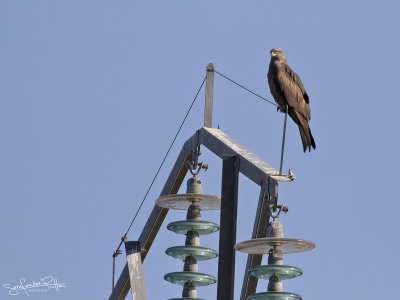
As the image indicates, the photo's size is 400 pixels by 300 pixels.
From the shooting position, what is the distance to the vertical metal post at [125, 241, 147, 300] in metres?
7.27

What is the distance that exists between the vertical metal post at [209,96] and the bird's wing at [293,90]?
9.43ft

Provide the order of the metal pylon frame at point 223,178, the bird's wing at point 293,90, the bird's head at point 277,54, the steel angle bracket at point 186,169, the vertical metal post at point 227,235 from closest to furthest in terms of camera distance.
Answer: the vertical metal post at point 227,235, the metal pylon frame at point 223,178, the steel angle bracket at point 186,169, the bird's wing at point 293,90, the bird's head at point 277,54

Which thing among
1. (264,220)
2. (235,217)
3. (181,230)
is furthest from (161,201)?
(235,217)

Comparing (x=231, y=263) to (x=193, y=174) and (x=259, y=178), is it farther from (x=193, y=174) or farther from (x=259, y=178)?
(x=193, y=174)

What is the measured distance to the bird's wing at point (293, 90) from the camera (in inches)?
424

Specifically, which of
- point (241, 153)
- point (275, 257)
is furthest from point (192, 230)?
point (275, 257)

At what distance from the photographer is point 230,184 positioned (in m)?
6.34

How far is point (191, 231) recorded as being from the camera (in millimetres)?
7453

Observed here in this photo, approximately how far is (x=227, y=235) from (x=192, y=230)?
4.20ft

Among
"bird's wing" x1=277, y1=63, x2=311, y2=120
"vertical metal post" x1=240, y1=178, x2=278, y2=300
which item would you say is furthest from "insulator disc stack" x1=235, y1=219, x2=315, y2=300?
"bird's wing" x1=277, y1=63, x2=311, y2=120

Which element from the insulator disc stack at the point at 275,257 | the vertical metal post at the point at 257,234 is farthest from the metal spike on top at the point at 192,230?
the insulator disc stack at the point at 275,257

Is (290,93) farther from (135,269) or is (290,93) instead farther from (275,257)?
(275,257)

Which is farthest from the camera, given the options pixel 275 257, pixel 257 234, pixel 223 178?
pixel 257 234

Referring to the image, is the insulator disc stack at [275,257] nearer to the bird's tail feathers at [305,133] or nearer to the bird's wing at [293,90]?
the bird's tail feathers at [305,133]
